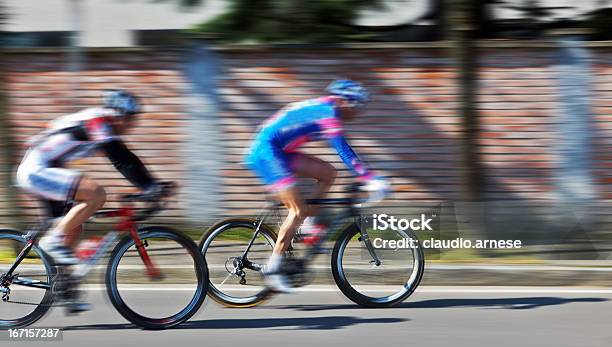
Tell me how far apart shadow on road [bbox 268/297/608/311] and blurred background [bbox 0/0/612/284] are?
5.35ft

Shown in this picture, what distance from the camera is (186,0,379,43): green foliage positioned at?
30.9 feet

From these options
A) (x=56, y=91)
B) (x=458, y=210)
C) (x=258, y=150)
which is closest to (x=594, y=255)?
(x=458, y=210)

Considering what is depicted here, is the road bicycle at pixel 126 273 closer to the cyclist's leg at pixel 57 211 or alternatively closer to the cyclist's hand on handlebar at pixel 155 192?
the cyclist's hand on handlebar at pixel 155 192

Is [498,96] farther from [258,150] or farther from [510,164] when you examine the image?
[258,150]

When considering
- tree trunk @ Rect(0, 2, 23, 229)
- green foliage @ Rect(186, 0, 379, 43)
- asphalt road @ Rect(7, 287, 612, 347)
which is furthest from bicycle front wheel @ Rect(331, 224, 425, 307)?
tree trunk @ Rect(0, 2, 23, 229)

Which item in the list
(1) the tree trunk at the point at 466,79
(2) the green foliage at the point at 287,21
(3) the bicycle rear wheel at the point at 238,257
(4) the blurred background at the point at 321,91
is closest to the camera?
(3) the bicycle rear wheel at the point at 238,257

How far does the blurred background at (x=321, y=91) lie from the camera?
9.06 meters

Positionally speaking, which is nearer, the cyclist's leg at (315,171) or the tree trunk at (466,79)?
the cyclist's leg at (315,171)

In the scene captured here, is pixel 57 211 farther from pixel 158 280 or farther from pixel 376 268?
pixel 376 268

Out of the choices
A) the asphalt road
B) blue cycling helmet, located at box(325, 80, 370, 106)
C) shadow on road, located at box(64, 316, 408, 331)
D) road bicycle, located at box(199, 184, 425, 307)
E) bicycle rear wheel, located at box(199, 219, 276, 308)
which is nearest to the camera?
the asphalt road

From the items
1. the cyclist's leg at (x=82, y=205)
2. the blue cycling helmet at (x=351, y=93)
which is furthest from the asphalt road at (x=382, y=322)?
the blue cycling helmet at (x=351, y=93)

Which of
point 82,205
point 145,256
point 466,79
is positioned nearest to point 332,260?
point 145,256

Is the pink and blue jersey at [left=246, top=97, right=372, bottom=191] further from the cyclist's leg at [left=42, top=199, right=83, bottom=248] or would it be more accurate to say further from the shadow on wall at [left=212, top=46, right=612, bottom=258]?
the shadow on wall at [left=212, top=46, right=612, bottom=258]

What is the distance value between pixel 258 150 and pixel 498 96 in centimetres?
321
